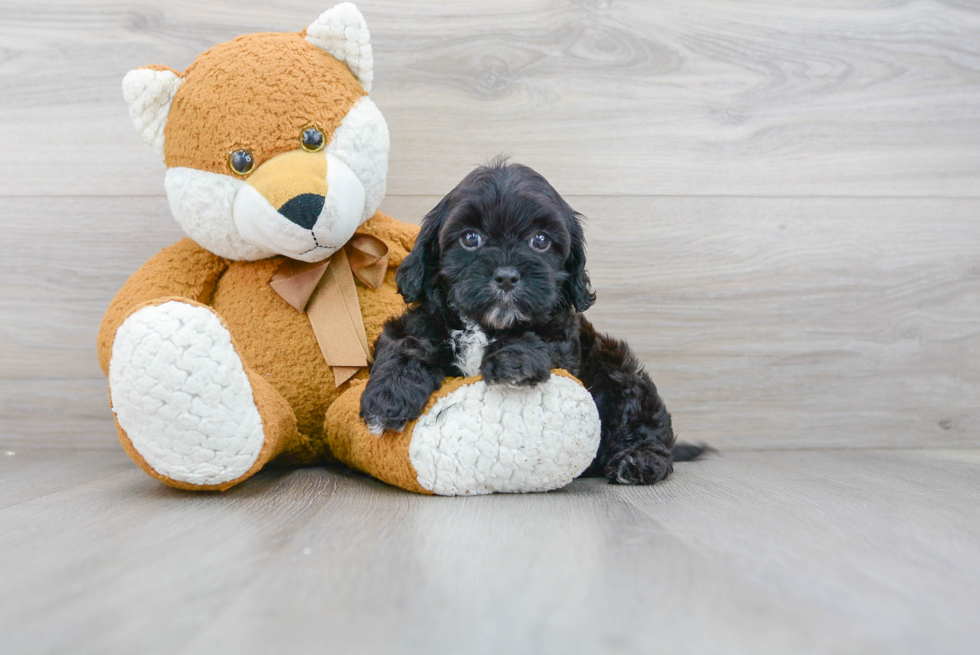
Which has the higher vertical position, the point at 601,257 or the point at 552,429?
the point at 601,257

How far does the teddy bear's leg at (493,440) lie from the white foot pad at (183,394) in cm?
26

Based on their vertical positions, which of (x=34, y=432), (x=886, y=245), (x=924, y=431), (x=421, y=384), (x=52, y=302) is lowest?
(x=34, y=432)

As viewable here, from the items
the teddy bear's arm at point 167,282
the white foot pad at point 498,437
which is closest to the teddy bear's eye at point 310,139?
the teddy bear's arm at point 167,282

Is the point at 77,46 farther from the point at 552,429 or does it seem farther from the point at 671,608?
the point at 671,608

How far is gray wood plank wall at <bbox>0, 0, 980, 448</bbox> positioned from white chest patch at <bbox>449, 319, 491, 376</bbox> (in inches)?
26.2

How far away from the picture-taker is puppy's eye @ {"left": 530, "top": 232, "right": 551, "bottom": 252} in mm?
1217

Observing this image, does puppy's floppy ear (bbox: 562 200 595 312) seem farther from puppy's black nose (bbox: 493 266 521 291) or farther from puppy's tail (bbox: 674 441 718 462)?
puppy's tail (bbox: 674 441 718 462)

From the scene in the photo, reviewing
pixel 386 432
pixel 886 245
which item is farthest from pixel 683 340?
pixel 386 432

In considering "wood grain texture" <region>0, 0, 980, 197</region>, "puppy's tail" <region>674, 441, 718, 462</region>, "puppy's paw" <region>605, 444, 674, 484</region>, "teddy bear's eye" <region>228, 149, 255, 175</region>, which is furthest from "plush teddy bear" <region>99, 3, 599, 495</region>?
"puppy's tail" <region>674, 441, 718, 462</region>

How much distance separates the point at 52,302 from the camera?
1829 mm

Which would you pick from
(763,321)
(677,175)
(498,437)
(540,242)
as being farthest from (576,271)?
(763,321)

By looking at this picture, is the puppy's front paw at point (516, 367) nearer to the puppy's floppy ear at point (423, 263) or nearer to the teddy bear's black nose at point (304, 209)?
the puppy's floppy ear at point (423, 263)

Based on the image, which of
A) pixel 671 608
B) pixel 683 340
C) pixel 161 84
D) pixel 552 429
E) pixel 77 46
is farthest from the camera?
pixel 683 340

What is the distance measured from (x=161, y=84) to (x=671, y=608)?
131cm
